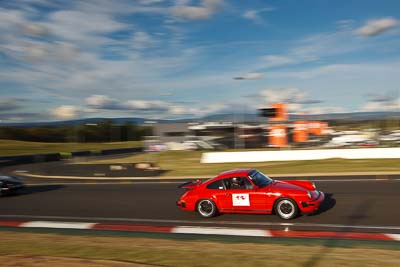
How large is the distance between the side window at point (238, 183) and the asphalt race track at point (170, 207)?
2.53 ft

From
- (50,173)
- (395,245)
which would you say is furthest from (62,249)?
(50,173)

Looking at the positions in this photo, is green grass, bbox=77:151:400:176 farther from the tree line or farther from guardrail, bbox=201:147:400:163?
the tree line

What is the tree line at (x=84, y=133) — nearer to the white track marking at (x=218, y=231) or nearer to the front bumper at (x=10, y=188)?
the front bumper at (x=10, y=188)

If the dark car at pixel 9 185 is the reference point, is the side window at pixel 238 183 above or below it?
above

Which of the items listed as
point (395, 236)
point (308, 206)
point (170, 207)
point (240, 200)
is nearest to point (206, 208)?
point (240, 200)

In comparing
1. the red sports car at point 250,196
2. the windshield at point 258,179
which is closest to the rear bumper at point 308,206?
the red sports car at point 250,196

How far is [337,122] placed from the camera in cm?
2767

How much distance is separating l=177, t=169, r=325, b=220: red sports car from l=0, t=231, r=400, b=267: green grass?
1.89m

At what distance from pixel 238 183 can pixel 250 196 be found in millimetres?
435

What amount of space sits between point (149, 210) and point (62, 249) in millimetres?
4574

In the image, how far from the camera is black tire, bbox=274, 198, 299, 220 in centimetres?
938

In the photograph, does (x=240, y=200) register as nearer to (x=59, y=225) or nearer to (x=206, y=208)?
(x=206, y=208)

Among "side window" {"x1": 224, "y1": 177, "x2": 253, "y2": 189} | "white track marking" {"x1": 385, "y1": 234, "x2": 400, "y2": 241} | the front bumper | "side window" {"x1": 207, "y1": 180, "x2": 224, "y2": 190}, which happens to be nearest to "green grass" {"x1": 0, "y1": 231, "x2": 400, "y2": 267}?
"white track marking" {"x1": 385, "y1": 234, "x2": 400, "y2": 241}

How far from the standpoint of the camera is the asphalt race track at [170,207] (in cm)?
927
